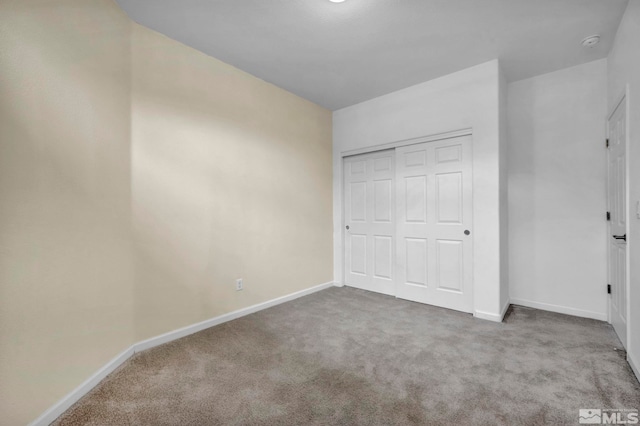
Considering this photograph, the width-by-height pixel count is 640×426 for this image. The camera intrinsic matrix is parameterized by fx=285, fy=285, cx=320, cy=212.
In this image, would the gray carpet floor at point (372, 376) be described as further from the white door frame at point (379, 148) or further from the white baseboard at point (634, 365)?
the white door frame at point (379, 148)

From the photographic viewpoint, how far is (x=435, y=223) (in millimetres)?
3447

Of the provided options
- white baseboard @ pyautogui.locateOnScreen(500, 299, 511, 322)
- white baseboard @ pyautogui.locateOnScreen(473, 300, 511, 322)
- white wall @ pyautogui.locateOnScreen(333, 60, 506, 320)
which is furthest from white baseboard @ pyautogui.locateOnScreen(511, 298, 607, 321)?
white wall @ pyautogui.locateOnScreen(333, 60, 506, 320)

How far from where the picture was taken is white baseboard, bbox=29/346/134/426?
153 centimetres

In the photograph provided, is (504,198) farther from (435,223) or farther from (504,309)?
(504,309)

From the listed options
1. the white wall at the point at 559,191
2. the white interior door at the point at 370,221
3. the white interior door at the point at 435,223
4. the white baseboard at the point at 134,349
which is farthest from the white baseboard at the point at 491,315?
the white baseboard at the point at 134,349

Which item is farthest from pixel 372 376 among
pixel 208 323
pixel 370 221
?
pixel 370 221

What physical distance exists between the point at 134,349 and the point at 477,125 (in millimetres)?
3876

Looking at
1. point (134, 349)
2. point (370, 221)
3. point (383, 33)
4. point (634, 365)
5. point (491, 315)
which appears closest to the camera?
point (634, 365)

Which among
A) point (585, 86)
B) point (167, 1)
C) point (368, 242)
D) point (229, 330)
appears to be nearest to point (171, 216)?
point (229, 330)

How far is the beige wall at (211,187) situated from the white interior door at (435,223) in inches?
49.8

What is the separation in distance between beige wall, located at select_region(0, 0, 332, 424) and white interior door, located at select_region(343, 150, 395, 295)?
73 cm

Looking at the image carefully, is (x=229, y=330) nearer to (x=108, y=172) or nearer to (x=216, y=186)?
(x=216, y=186)

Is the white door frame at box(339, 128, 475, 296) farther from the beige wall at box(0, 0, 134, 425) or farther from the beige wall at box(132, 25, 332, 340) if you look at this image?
the beige wall at box(0, 0, 134, 425)

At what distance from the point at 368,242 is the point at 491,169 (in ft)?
5.99
